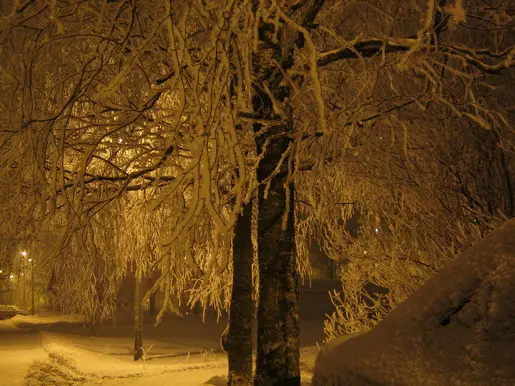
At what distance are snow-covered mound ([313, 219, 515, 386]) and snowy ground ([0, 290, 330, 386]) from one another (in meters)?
7.30

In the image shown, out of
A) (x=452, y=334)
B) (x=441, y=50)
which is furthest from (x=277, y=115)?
(x=452, y=334)

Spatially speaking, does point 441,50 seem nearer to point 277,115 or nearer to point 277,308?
point 277,115

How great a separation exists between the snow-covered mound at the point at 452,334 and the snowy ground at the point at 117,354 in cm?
730

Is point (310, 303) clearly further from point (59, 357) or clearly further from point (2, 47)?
point (2, 47)

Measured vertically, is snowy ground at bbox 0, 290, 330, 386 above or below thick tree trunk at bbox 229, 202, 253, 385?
below

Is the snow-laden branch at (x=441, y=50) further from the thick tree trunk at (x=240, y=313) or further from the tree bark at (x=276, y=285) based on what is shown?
the thick tree trunk at (x=240, y=313)

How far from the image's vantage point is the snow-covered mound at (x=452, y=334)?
82.5 inches

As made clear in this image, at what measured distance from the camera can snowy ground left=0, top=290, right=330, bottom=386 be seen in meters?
12.2

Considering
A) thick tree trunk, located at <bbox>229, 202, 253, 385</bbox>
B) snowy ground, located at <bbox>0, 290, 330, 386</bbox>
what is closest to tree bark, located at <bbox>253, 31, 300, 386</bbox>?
thick tree trunk, located at <bbox>229, 202, 253, 385</bbox>

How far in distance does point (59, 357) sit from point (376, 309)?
995 cm

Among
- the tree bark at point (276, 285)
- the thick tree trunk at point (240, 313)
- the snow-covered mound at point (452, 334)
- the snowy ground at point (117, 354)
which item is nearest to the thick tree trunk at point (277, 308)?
the tree bark at point (276, 285)

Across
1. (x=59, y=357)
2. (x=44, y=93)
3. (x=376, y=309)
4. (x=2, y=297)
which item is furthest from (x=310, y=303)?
(x=44, y=93)

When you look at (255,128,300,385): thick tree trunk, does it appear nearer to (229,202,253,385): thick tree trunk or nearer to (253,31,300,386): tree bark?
(253,31,300,386): tree bark

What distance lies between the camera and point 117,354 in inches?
779
